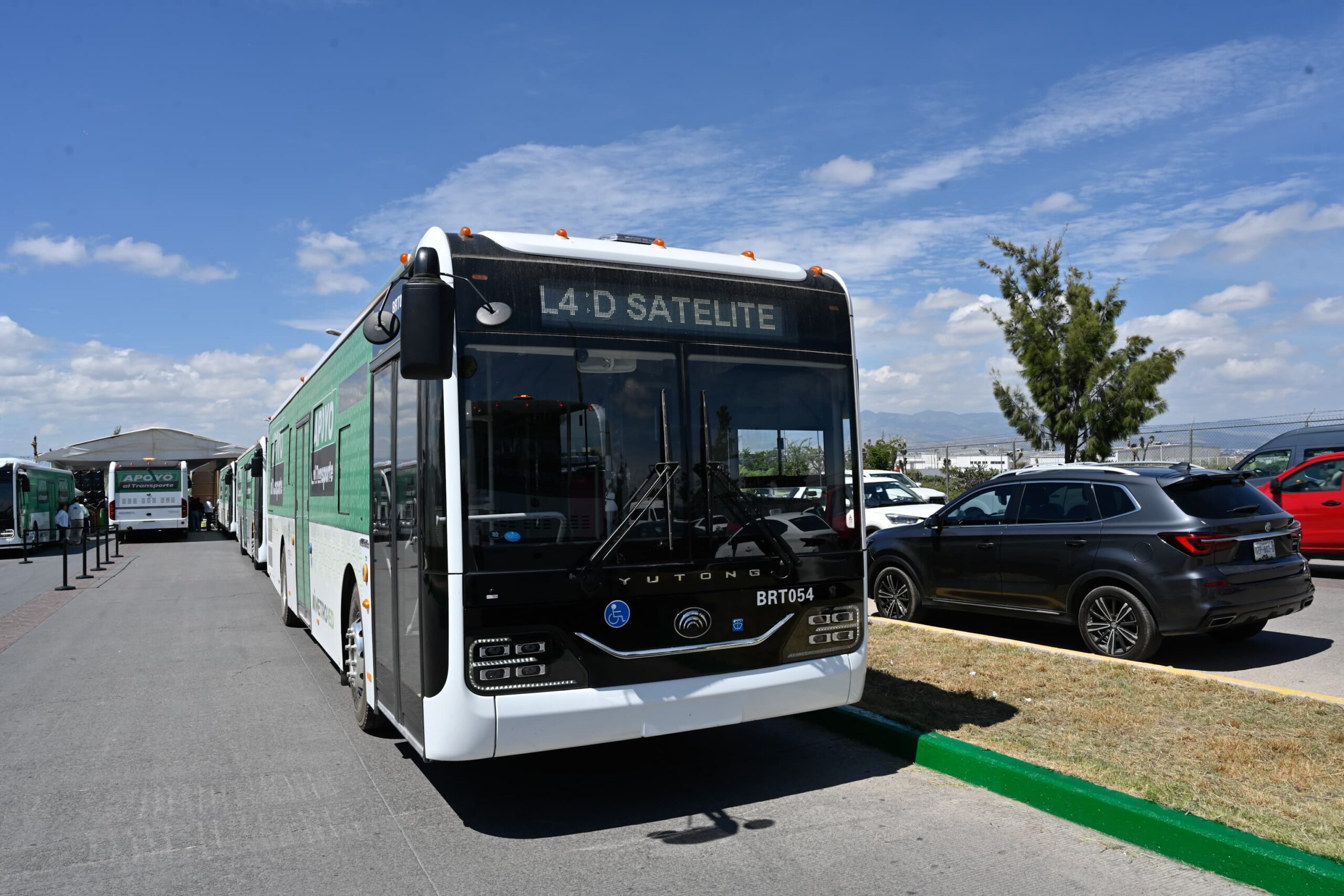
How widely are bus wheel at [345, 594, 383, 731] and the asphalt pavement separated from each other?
194 mm

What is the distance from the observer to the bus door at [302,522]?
400 inches

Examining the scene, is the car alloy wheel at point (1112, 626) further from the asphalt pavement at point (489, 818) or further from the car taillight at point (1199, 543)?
the asphalt pavement at point (489, 818)

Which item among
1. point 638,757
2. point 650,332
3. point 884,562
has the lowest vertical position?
point 638,757

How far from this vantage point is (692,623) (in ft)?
17.5

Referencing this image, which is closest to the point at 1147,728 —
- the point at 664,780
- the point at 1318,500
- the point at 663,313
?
the point at 664,780

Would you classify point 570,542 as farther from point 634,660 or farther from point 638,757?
point 638,757

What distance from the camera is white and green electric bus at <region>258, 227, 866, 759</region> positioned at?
16.1 feet

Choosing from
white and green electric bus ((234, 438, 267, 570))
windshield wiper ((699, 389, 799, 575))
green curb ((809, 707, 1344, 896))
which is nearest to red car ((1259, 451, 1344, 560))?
green curb ((809, 707, 1344, 896))

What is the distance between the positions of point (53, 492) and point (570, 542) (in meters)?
37.8

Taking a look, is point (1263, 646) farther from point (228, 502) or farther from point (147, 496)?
point (228, 502)

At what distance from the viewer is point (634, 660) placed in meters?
5.16

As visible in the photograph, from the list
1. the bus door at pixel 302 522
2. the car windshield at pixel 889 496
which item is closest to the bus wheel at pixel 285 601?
the bus door at pixel 302 522

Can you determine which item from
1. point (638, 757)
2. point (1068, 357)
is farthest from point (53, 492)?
point (638, 757)

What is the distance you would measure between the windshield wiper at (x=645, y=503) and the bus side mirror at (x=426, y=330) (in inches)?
44.0
